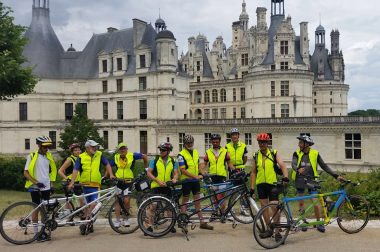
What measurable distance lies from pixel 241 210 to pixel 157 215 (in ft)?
8.62

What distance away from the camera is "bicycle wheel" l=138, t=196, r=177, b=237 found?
→ 8672mm

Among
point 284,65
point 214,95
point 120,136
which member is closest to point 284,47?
point 284,65

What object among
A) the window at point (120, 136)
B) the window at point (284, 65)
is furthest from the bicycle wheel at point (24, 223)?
the window at point (284, 65)

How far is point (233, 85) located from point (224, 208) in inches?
1997

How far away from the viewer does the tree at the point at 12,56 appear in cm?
1964

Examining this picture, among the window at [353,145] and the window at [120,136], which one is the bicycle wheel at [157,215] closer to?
the window at [353,145]

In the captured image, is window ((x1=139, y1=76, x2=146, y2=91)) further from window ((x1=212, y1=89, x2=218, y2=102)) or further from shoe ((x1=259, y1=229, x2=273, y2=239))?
shoe ((x1=259, y1=229, x2=273, y2=239))

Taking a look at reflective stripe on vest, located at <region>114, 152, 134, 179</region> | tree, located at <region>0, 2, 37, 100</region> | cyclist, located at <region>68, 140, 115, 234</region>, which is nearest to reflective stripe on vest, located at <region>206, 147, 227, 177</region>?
→ reflective stripe on vest, located at <region>114, 152, 134, 179</region>

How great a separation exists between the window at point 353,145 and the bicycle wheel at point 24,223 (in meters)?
29.1

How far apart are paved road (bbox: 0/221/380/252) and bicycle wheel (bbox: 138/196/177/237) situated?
0.70 feet

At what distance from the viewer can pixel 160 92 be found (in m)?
41.4

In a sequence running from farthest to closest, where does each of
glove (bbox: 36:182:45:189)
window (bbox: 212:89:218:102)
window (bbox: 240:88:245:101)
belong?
window (bbox: 212:89:218:102) → window (bbox: 240:88:245:101) → glove (bbox: 36:182:45:189)

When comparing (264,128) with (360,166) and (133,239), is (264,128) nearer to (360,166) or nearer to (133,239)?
(360,166)

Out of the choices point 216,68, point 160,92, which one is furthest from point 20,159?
point 216,68
